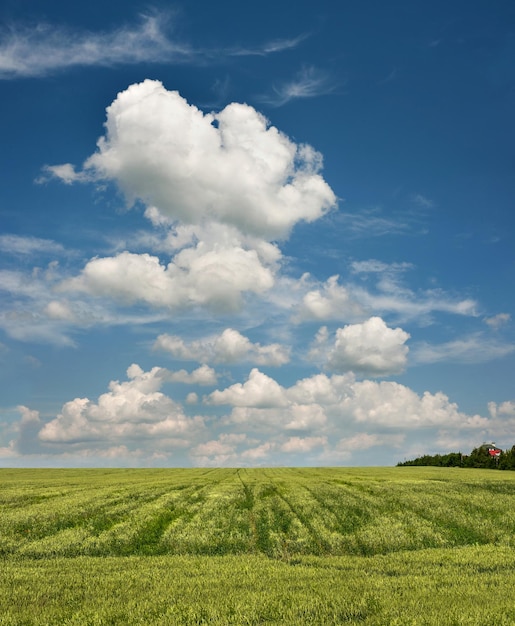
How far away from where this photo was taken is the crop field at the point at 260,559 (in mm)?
12922

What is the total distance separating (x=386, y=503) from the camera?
3856 centimetres

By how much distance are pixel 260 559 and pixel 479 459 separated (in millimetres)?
150457

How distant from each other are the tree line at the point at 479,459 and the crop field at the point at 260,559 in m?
107

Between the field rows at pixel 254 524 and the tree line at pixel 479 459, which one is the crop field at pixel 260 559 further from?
the tree line at pixel 479 459

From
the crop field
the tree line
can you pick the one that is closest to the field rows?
the crop field

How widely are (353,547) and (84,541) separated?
44.9 feet

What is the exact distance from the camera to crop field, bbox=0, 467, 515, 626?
42.4 feet

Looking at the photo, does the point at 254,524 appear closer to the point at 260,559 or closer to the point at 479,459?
the point at 260,559

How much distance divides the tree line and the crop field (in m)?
107

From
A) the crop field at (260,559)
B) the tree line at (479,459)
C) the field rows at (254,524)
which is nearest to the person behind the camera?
the crop field at (260,559)

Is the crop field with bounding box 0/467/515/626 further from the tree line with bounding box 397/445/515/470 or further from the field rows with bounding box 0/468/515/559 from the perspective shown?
the tree line with bounding box 397/445/515/470

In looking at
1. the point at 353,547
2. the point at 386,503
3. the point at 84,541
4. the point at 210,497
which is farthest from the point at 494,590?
the point at 210,497

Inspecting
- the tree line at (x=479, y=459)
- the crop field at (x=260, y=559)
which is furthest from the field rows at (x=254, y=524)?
the tree line at (x=479, y=459)

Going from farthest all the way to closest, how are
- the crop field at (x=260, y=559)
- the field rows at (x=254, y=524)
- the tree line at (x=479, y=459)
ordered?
the tree line at (x=479, y=459)
the field rows at (x=254, y=524)
the crop field at (x=260, y=559)
